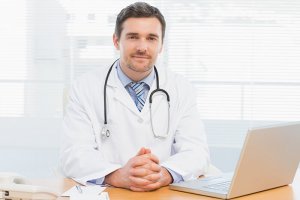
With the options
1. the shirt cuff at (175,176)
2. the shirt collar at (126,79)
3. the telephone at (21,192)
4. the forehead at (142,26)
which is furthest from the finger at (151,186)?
the forehead at (142,26)

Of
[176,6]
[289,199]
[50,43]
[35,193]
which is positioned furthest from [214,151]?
[35,193]

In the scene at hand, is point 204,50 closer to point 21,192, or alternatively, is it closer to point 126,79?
point 126,79

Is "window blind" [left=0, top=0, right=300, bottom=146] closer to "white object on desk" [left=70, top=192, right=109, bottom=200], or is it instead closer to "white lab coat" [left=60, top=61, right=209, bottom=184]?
"white lab coat" [left=60, top=61, right=209, bottom=184]

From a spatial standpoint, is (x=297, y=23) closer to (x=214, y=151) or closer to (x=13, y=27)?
(x=214, y=151)

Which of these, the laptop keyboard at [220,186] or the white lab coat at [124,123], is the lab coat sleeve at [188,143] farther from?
the laptop keyboard at [220,186]

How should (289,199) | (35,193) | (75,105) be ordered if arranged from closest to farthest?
(35,193)
(289,199)
(75,105)

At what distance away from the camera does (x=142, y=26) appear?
6.13ft

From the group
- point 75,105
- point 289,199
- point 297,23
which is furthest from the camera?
point 297,23

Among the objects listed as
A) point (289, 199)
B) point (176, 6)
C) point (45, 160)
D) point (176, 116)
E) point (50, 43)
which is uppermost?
point (176, 6)

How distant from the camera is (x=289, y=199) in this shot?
1.39 meters

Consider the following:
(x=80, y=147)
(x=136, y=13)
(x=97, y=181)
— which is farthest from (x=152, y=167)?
(x=136, y=13)

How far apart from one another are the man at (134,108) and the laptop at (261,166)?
0.28 m

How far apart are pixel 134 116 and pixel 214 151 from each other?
197 centimetres

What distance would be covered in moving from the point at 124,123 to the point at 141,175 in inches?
17.5
